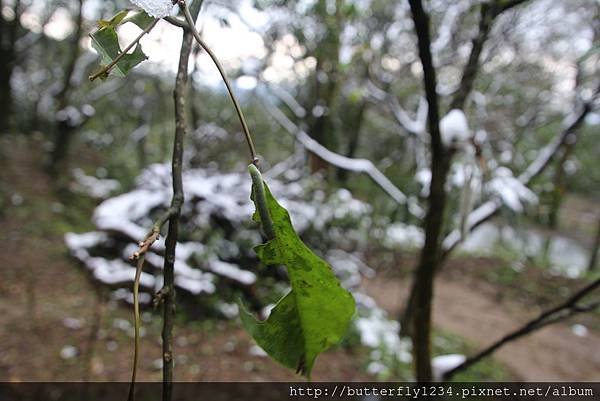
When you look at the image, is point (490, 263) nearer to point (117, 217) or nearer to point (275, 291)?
point (275, 291)

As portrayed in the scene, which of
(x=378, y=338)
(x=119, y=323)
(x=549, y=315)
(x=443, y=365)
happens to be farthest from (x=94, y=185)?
(x=549, y=315)

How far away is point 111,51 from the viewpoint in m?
0.34

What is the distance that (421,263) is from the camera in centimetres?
99

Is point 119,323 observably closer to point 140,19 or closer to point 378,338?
point 378,338

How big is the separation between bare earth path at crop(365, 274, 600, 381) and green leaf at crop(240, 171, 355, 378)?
386cm

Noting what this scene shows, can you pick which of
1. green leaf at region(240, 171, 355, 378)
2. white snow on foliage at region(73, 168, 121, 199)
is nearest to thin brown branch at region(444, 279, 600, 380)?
green leaf at region(240, 171, 355, 378)

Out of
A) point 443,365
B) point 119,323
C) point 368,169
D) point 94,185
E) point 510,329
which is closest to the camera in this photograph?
point 443,365

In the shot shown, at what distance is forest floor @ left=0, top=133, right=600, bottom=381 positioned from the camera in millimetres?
2188

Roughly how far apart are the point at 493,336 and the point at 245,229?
9.48ft

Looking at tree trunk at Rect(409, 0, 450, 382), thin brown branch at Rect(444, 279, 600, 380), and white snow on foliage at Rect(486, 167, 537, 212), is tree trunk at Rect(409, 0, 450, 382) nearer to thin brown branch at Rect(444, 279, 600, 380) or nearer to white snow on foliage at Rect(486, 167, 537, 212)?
thin brown branch at Rect(444, 279, 600, 380)

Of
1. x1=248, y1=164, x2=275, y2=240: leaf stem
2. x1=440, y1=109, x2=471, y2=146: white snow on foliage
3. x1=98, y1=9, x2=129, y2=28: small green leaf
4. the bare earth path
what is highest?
the bare earth path

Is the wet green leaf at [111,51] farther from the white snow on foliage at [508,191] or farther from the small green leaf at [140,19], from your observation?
the white snow on foliage at [508,191]

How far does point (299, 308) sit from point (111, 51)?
25cm

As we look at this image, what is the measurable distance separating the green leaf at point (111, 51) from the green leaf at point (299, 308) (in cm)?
15
